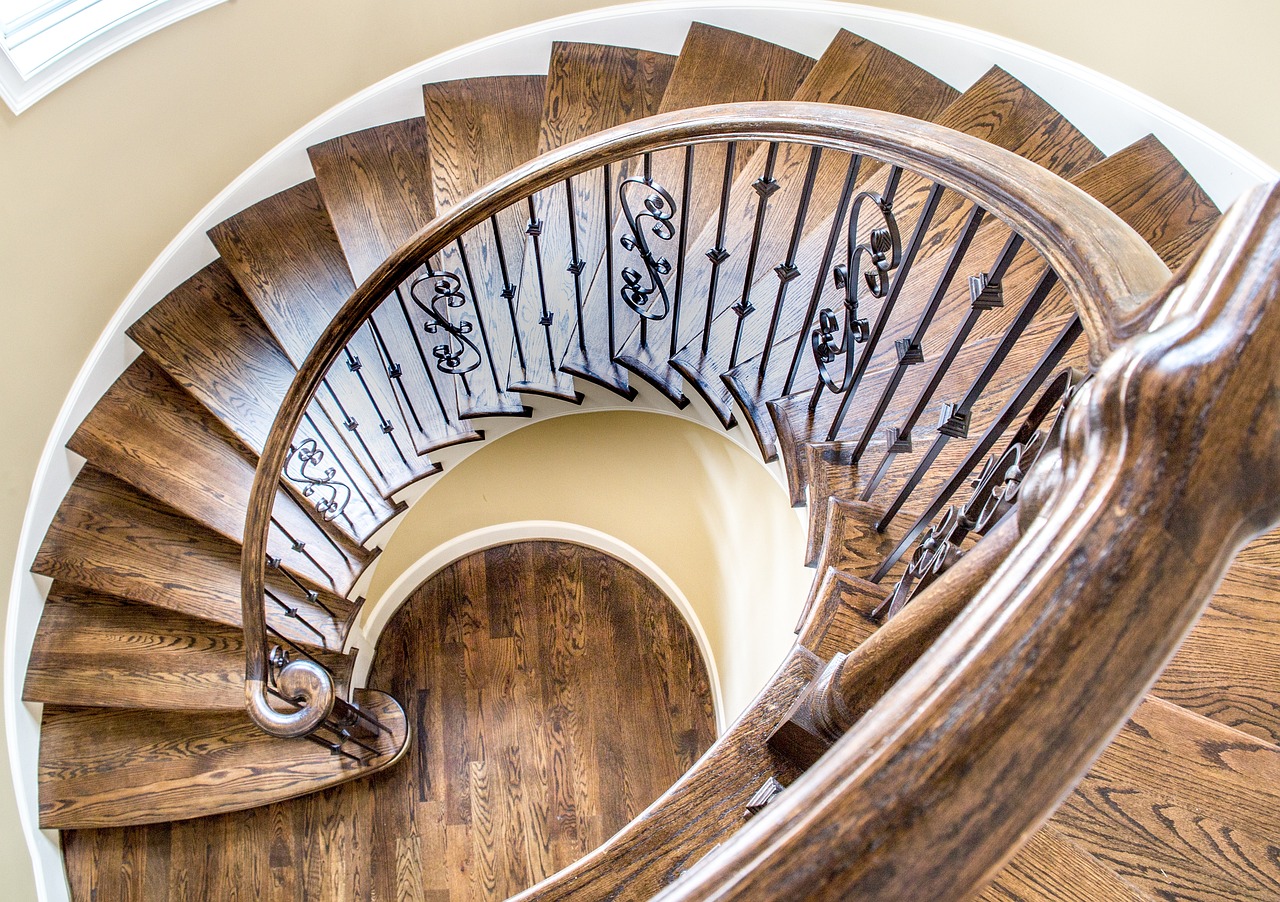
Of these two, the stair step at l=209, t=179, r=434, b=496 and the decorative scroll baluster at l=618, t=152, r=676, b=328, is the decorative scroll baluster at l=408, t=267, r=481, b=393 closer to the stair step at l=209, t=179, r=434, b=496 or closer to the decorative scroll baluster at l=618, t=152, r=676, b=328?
the stair step at l=209, t=179, r=434, b=496

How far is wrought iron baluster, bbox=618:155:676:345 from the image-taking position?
188 cm

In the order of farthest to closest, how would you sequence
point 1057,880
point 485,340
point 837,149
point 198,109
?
point 198,109
point 485,340
point 837,149
point 1057,880

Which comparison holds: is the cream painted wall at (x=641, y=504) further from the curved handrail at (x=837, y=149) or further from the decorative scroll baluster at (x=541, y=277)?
the curved handrail at (x=837, y=149)

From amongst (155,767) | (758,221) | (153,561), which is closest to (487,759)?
(155,767)

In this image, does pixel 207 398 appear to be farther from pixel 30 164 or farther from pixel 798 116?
pixel 798 116

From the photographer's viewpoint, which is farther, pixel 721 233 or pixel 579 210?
pixel 579 210

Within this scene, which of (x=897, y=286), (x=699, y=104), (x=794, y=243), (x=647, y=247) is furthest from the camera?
(x=699, y=104)

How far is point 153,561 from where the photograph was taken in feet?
8.89

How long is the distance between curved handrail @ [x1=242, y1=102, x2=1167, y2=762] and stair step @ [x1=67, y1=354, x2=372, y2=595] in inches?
26.5

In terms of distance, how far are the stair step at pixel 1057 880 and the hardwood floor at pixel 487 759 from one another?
7.62 feet

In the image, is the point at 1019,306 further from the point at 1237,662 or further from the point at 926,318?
the point at 1237,662

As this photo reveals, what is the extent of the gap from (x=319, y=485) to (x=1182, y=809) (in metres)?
2.43

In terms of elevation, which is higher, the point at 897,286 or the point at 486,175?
the point at 486,175

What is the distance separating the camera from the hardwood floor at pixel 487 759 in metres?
2.90
